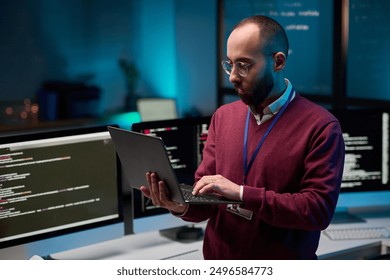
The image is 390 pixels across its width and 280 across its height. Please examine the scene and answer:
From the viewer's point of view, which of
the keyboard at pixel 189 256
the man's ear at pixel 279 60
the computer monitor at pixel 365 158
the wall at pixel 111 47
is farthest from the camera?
the wall at pixel 111 47

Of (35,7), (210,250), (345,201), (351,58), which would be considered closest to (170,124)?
(210,250)

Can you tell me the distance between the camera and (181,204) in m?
1.56

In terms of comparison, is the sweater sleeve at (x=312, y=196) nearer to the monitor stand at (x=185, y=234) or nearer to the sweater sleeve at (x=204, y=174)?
the sweater sleeve at (x=204, y=174)

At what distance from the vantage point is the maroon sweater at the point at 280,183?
145 centimetres

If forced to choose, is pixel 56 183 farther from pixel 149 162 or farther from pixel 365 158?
pixel 365 158

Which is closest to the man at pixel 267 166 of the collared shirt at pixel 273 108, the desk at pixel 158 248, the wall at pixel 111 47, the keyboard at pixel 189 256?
the collared shirt at pixel 273 108

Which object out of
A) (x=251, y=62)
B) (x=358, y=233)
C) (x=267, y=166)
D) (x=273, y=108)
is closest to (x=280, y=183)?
(x=267, y=166)

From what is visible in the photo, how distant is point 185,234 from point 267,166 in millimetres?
775

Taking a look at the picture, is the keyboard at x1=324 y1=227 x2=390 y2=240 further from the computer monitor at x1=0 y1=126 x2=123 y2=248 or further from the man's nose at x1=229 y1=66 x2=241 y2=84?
the man's nose at x1=229 y1=66 x2=241 y2=84

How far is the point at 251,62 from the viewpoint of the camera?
149cm

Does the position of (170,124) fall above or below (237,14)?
below

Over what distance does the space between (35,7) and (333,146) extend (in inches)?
157

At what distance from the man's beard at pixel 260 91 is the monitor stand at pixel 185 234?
79 centimetres
